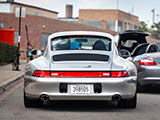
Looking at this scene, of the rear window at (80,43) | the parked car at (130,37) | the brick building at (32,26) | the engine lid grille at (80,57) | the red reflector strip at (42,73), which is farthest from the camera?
the brick building at (32,26)

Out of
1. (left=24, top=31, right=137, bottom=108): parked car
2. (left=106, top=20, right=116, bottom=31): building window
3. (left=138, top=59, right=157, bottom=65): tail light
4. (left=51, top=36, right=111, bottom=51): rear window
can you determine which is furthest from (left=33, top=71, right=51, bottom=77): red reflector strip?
(left=106, top=20, right=116, bottom=31): building window

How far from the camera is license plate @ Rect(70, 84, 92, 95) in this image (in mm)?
7082

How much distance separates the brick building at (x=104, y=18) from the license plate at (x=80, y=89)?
7302 centimetres

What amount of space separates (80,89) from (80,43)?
1379 millimetres

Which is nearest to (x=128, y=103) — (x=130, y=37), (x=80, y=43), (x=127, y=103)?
(x=127, y=103)

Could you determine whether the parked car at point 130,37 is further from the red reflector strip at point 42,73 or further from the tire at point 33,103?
the red reflector strip at point 42,73

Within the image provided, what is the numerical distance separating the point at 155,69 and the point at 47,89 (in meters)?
4.36

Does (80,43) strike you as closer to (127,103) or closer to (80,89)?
(80,89)

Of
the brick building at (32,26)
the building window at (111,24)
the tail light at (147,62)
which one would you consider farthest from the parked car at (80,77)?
the building window at (111,24)

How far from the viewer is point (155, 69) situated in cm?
1070

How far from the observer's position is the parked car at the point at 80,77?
7090 millimetres

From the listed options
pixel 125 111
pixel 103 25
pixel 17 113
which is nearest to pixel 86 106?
pixel 125 111

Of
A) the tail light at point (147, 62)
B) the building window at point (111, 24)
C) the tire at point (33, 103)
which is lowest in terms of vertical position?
the tire at point (33, 103)

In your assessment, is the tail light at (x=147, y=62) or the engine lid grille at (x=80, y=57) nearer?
the engine lid grille at (x=80, y=57)
